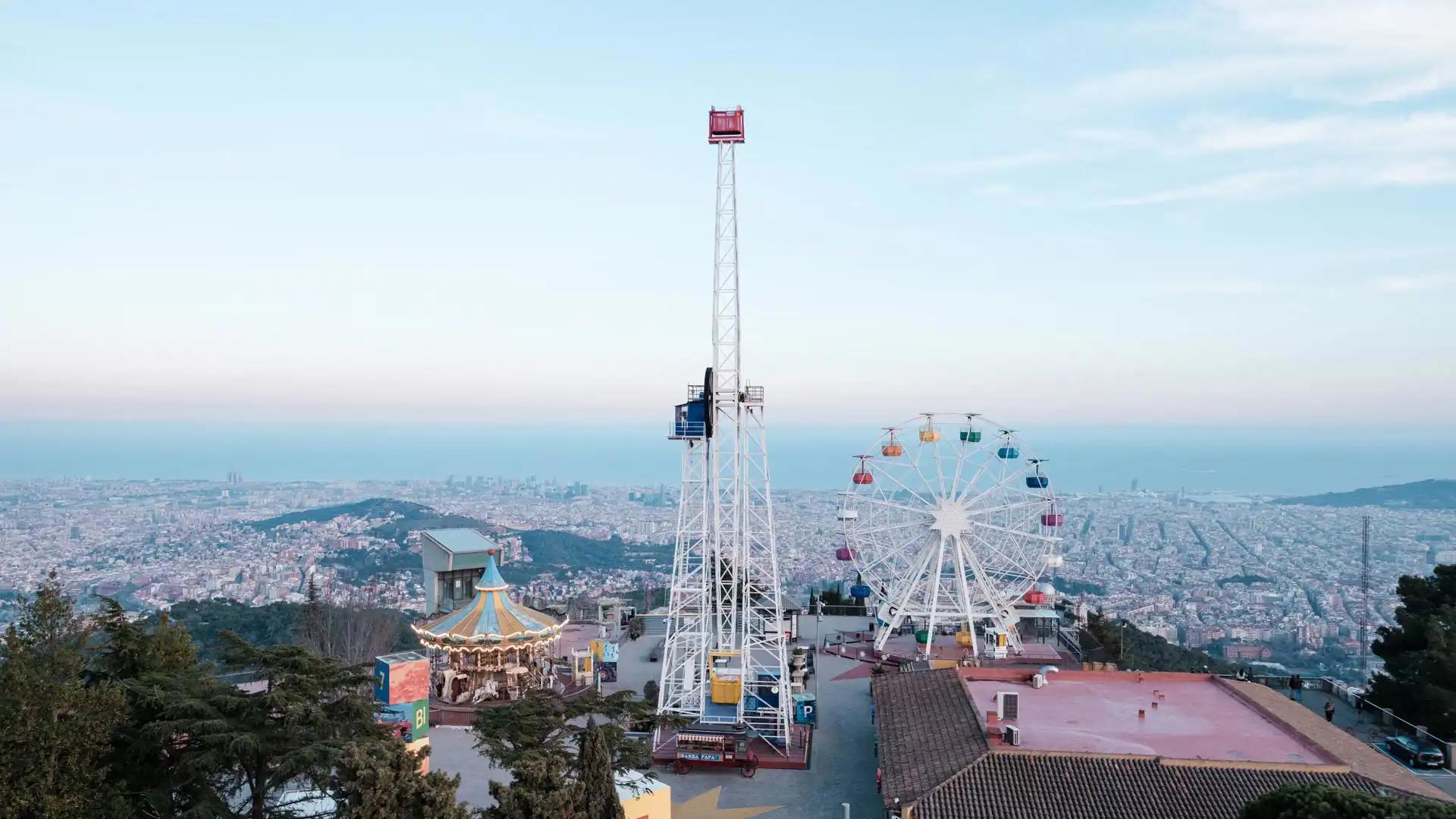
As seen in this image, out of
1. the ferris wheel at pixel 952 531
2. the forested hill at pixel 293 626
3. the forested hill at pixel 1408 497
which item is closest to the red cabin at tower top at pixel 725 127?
the ferris wheel at pixel 952 531

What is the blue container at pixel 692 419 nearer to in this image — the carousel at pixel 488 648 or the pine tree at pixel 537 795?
the carousel at pixel 488 648

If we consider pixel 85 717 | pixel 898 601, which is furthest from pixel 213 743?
pixel 898 601

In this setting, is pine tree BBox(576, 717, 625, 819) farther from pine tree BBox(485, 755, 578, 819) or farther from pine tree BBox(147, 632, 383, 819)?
pine tree BBox(147, 632, 383, 819)

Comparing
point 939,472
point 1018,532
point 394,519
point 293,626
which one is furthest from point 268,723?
point 394,519

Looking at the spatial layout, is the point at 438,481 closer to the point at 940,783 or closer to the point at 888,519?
the point at 888,519

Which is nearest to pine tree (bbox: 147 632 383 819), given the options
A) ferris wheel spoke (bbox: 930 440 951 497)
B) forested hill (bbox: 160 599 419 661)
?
forested hill (bbox: 160 599 419 661)

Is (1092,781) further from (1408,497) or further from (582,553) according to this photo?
(1408,497)
